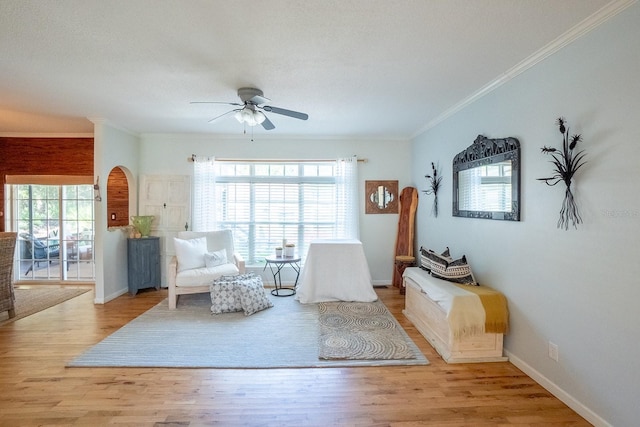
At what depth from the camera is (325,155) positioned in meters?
5.16

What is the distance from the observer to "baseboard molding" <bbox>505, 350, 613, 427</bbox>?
1.89 metres

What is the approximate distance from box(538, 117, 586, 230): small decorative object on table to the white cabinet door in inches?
189

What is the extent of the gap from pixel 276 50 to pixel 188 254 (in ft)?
9.67

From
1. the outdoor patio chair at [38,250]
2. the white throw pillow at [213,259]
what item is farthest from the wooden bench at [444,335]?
the outdoor patio chair at [38,250]

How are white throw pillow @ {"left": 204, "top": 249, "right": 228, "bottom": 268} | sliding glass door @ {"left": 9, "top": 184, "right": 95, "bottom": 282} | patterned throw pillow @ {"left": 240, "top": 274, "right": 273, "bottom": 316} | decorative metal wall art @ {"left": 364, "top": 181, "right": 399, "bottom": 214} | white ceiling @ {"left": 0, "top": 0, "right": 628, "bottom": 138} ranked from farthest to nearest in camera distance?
1. sliding glass door @ {"left": 9, "top": 184, "right": 95, "bottom": 282}
2. decorative metal wall art @ {"left": 364, "top": 181, "right": 399, "bottom": 214}
3. white throw pillow @ {"left": 204, "top": 249, "right": 228, "bottom": 268}
4. patterned throw pillow @ {"left": 240, "top": 274, "right": 273, "bottom": 316}
5. white ceiling @ {"left": 0, "top": 0, "right": 628, "bottom": 138}

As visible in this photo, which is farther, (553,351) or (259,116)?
(259,116)

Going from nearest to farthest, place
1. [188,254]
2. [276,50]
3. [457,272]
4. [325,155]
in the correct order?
[276,50] < [457,272] < [188,254] < [325,155]

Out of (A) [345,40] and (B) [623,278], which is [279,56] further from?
(B) [623,278]

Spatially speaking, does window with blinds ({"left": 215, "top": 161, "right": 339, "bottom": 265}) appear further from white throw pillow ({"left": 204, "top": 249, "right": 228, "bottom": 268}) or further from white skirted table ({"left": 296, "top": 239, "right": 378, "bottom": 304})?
white skirted table ({"left": 296, "top": 239, "right": 378, "bottom": 304})

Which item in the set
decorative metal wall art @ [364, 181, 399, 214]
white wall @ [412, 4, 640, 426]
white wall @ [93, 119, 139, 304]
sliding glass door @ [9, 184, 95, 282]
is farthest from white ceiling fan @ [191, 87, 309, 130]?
sliding glass door @ [9, 184, 95, 282]

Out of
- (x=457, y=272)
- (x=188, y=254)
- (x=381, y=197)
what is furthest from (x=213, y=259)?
(x=457, y=272)

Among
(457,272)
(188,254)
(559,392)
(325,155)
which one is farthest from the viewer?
(325,155)

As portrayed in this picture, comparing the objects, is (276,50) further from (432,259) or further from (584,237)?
(432,259)

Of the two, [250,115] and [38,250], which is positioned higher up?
[250,115]
